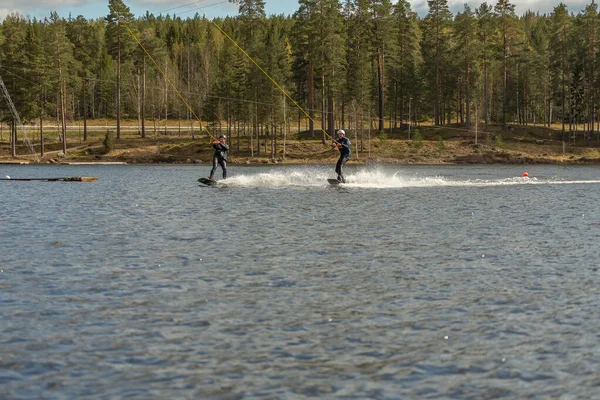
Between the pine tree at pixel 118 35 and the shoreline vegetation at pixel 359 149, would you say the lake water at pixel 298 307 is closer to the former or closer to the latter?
the shoreline vegetation at pixel 359 149

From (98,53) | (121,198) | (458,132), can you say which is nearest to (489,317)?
(121,198)

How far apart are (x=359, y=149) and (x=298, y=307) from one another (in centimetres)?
8086

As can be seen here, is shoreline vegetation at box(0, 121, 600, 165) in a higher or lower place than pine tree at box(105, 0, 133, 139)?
lower

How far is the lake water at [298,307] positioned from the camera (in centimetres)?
1022

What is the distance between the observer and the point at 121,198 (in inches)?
1539

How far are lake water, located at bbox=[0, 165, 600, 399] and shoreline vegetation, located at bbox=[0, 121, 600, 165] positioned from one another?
202 feet

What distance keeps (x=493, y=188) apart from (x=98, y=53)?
117817 millimetres

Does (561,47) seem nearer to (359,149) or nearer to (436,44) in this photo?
(436,44)

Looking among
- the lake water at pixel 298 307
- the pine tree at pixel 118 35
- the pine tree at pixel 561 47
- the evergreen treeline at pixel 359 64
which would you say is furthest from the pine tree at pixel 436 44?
the lake water at pixel 298 307

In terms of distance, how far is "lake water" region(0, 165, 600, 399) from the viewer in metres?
10.2

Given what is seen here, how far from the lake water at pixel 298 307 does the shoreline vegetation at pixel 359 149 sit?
61.5 m

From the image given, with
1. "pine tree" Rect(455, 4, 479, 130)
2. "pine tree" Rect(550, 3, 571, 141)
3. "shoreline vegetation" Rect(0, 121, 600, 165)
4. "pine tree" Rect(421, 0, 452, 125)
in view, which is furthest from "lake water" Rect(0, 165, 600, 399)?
"pine tree" Rect(550, 3, 571, 141)

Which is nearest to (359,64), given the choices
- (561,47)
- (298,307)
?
(561,47)

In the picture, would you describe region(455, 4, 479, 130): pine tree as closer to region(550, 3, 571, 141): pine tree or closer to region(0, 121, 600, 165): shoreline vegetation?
region(0, 121, 600, 165): shoreline vegetation
